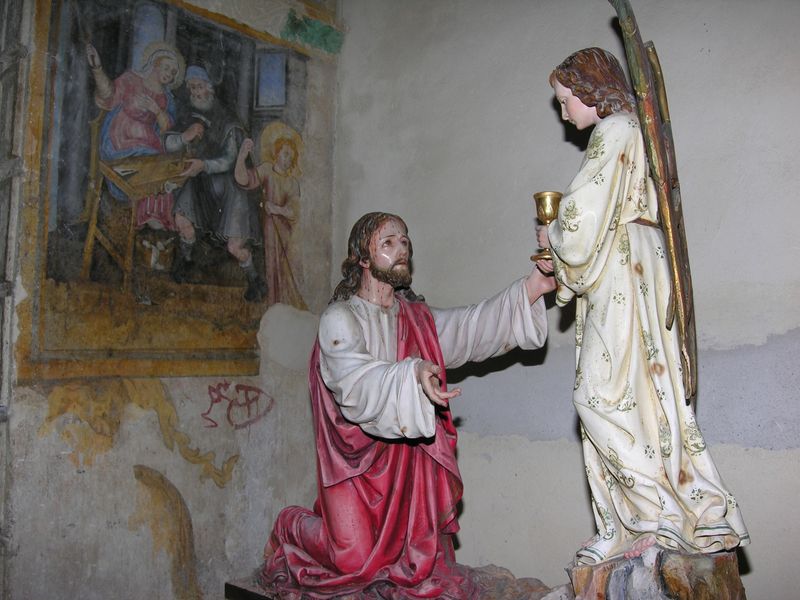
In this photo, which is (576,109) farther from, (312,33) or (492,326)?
(312,33)

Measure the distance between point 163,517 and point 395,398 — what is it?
1743 mm

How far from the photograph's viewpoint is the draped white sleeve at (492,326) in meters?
3.50

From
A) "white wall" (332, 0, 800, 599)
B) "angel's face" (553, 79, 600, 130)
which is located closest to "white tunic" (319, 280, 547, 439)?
"white wall" (332, 0, 800, 599)

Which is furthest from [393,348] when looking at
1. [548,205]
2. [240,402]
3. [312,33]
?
[312,33]

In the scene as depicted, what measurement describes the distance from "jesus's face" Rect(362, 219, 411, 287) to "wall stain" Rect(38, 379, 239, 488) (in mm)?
1471

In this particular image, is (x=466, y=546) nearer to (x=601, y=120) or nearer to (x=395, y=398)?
(x=395, y=398)

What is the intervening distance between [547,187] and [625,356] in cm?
180

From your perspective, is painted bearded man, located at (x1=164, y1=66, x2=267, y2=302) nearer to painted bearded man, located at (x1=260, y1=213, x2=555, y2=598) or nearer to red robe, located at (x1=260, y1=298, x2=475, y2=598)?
painted bearded man, located at (x1=260, y1=213, x2=555, y2=598)

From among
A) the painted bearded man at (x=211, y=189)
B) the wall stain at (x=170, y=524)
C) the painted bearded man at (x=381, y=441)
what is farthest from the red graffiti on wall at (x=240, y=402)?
the painted bearded man at (x=381, y=441)

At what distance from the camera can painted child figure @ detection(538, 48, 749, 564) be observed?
245 cm

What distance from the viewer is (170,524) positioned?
13.5ft

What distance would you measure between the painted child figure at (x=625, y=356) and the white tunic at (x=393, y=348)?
0.73 m

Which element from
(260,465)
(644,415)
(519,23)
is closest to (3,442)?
(260,465)

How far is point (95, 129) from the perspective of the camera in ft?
12.9
